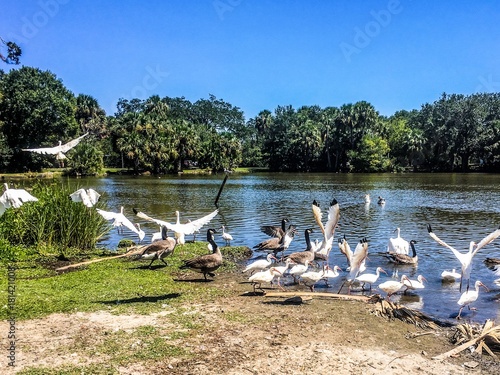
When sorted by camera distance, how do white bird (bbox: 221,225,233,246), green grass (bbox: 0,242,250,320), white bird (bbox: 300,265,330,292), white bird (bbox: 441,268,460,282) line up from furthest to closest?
white bird (bbox: 221,225,233,246)
white bird (bbox: 441,268,460,282)
white bird (bbox: 300,265,330,292)
green grass (bbox: 0,242,250,320)

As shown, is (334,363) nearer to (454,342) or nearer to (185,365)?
(185,365)

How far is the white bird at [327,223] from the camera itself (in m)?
11.6

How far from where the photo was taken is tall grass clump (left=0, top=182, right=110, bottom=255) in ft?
43.5

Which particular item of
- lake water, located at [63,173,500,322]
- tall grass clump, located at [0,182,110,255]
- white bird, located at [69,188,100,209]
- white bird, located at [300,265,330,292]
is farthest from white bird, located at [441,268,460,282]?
tall grass clump, located at [0,182,110,255]

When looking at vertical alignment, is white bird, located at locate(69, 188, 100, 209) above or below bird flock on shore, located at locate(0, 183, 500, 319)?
above

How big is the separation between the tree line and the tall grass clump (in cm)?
5549

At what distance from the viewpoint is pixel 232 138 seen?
87.5 m

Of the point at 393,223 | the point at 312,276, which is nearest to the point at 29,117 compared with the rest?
the point at 393,223

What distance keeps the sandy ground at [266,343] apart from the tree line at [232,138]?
6319 centimetres

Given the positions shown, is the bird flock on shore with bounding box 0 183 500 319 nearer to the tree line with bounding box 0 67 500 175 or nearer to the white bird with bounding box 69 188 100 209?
the white bird with bounding box 69 188 100 209

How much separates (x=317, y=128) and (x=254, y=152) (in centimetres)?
1975

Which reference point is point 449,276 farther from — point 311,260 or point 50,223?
point 50,223

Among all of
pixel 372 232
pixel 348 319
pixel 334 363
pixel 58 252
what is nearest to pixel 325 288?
pixel 348 319

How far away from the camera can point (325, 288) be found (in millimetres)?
11469
